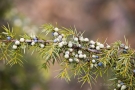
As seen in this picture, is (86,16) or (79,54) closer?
(79,54)

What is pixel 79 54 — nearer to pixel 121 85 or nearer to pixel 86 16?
pixel 121 85

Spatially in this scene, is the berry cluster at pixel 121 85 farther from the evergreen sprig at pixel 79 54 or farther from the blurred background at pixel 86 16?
the blurred background at pixel 86 16

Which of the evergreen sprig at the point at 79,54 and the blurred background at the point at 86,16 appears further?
the blurred background at the point at 86,16

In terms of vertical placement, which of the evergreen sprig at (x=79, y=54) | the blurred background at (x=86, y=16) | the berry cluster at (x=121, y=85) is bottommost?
the berry cluster at (x=121, y=85)

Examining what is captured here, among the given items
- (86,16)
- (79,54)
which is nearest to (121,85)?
(79,54)

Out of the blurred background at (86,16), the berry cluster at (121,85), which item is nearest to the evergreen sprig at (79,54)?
the berry cluster at (121,85)

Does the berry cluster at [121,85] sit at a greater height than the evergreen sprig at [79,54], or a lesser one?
lesser

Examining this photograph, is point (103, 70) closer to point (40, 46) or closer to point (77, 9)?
point (40, 46)

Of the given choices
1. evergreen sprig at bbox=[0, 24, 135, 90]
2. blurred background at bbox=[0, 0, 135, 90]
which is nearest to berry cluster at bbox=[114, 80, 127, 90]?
evergreen sprig at bbox=[0, 24, 135, 90]

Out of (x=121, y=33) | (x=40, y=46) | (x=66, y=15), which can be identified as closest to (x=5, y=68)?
(x=40, y=46)
